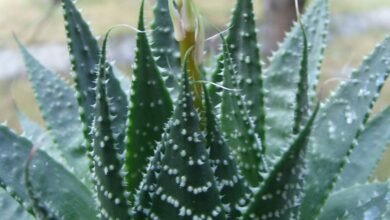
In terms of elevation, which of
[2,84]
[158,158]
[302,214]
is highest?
[158,158]

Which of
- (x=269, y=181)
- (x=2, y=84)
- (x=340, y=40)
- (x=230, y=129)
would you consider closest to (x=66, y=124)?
(x=230, y=129)

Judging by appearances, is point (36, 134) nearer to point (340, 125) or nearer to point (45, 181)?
point (45, 181)

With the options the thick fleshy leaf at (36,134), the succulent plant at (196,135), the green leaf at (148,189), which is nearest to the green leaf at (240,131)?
the succulent plant at (196,135)

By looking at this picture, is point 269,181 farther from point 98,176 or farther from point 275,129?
point 275,129

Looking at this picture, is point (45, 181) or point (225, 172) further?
point (45, 181)

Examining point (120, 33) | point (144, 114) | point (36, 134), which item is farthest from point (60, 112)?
point (120, 33)

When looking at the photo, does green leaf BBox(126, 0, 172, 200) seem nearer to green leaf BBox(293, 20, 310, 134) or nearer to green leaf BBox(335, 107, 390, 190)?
green leaf BBox(293, 20, 310, 134)

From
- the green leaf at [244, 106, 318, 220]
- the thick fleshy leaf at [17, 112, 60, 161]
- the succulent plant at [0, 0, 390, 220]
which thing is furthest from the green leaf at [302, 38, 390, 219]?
the thick fleshy leaf at [17, 112, 60, 161]
